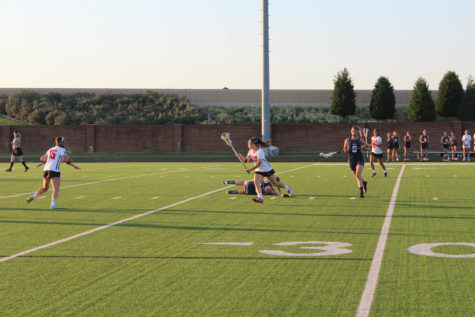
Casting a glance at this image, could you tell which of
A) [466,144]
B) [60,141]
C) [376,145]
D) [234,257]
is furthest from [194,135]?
[234,257]

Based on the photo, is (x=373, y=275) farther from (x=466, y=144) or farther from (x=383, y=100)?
(x=383, y=100)

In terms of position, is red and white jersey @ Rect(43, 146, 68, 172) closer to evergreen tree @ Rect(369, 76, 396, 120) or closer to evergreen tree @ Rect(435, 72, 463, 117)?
evergreen tree @ Rect(369, 76, 396, 120)

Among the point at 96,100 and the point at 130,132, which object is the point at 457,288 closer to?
the point at 130,132

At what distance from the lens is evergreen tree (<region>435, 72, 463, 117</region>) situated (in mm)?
70188

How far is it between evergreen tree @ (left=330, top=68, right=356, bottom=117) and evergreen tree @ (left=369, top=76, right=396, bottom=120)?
7.64ft

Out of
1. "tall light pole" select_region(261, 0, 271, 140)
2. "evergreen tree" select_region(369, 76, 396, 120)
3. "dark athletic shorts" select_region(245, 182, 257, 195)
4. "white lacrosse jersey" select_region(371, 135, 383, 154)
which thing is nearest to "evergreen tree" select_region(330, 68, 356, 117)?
"evergreen tree" select_region(369, 76, 396, 120)

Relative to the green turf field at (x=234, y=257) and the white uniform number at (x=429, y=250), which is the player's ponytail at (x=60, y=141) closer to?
the green turf field at (x=234, y=257)

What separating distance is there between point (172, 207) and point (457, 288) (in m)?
8.61

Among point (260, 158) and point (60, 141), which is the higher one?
point (60, 141)

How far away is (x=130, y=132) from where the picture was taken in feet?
184

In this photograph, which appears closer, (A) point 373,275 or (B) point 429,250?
(A) point 373,275

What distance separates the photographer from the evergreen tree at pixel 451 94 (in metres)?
70.2

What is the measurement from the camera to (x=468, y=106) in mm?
65312

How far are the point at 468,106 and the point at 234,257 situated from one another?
60.9 meters
